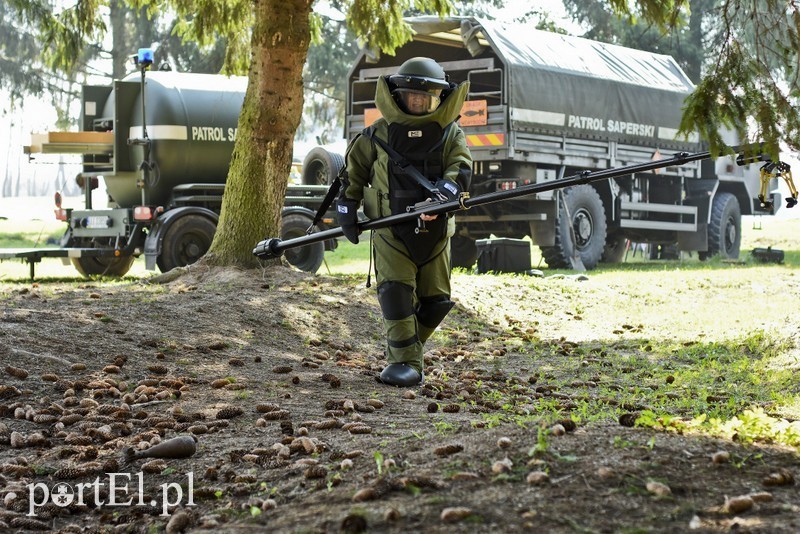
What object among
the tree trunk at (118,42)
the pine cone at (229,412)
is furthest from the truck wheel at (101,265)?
the tree trunk at (118,42)

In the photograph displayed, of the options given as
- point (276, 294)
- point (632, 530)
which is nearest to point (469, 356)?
point (276, 294)

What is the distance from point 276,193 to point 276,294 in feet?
6.03

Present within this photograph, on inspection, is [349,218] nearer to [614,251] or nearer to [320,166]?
[320,166]

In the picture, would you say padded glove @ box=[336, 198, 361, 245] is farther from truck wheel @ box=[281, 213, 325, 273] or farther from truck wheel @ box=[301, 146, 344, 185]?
truck wheel @ box=[301, 146, 344, 185]

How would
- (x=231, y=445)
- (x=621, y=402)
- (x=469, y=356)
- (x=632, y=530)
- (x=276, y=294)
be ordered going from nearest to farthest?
(x=632, y=530), (x=231, y=445), (x=621, y=402), (x=469, y=356), (x=276, y=294)

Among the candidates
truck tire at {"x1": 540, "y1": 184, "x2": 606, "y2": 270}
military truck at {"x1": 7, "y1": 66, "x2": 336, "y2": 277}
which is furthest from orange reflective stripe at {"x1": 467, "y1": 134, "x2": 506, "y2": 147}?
military truck at {"x1": 7, "y1": 66, "x2": 336, "y2": 277}

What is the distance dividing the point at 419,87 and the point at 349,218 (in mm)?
962

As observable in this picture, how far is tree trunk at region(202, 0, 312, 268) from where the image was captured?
1242cm

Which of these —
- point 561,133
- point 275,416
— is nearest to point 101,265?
point 561,133

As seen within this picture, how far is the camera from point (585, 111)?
65.8 ft

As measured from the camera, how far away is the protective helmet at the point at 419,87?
293 inches

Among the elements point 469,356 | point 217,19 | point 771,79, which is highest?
point 217,19

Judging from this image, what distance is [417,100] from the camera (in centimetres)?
746

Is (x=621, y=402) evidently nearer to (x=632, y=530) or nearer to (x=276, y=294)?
(x=632, y=530)
